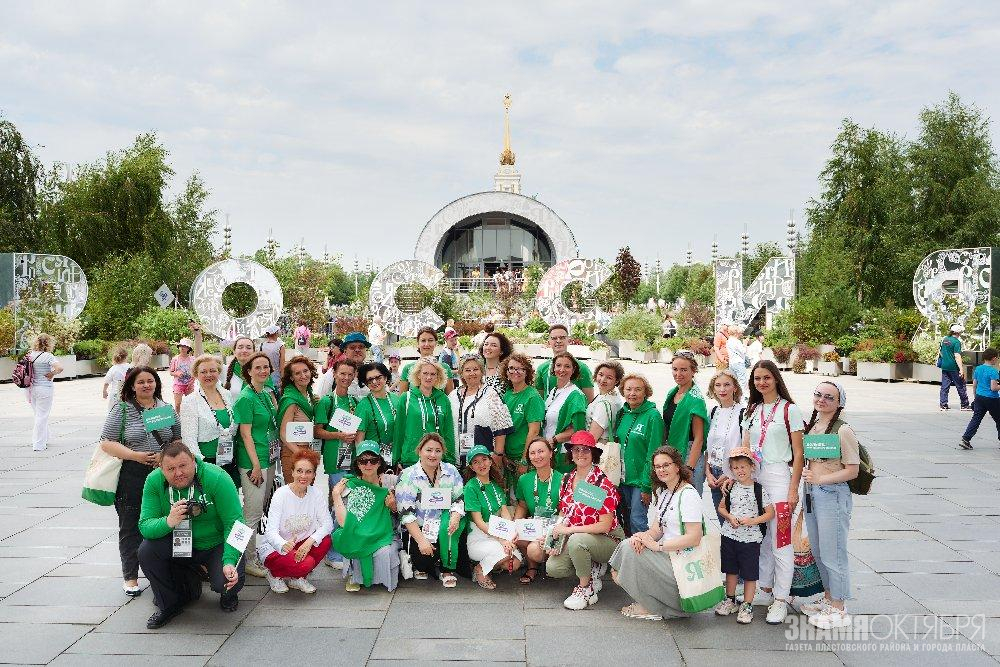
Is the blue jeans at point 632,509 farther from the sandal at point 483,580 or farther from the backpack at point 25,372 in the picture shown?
the backpack at point 25,372

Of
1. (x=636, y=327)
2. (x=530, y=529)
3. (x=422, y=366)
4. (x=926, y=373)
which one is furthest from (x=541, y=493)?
(x=636, y=327)

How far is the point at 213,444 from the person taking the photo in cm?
483

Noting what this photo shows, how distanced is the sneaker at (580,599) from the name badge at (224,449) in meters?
2.21

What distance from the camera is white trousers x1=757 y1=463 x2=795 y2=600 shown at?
405 cm

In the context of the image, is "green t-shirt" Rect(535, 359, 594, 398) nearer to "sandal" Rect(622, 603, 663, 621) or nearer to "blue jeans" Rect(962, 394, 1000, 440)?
"sandal" Rect(622, 603, 663, 621)

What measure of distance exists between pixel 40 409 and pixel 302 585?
5.63 metres

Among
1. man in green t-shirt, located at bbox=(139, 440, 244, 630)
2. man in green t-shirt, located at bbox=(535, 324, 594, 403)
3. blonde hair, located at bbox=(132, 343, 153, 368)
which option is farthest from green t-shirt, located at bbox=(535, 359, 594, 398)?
blonde hair, located at bbox=(132, 343, 153, 368)

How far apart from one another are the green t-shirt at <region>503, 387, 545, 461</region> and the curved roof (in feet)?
125

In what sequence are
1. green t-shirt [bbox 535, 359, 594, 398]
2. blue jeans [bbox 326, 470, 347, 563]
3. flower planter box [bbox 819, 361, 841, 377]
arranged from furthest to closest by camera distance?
flower planter box [bbox 819, 361, 841, 377] < green t-shirt [bbox 535, 359, 594, 398] < blue jeans [bbox 326, 470, 347, 563]

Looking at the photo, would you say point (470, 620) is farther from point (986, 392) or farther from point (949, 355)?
point (949, 355)

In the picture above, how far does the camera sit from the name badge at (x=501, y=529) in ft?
14.8

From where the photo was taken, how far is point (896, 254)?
24.6 meters

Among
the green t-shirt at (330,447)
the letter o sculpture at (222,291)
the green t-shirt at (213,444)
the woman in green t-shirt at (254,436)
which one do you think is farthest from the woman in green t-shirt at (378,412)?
the letter o sculpture at (222,291)

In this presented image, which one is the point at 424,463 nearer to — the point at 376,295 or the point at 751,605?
the point at 751,605
